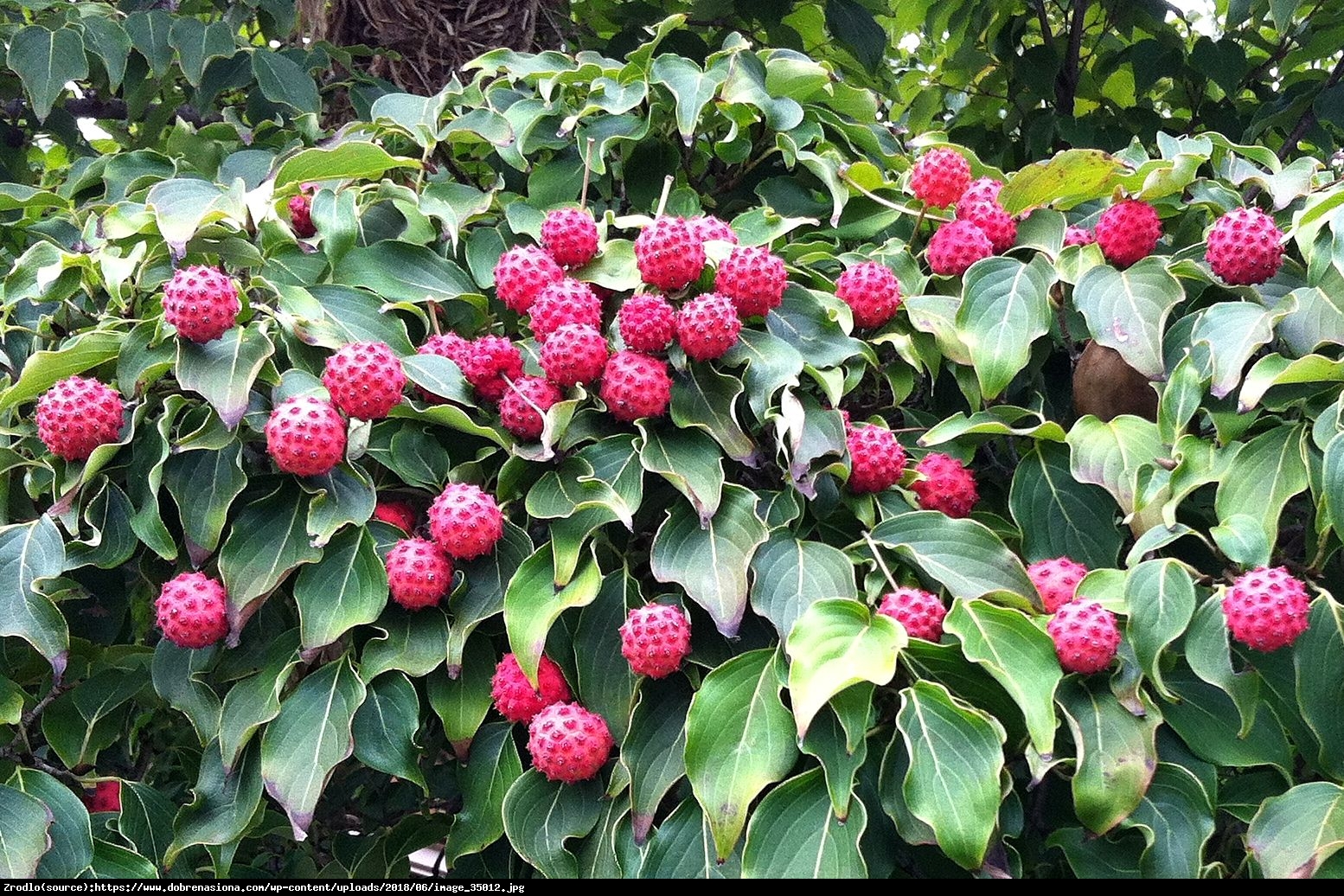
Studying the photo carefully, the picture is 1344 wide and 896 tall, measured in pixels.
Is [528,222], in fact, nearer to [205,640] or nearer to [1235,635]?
[205,640]

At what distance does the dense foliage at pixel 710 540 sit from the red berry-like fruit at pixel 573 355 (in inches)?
1.9

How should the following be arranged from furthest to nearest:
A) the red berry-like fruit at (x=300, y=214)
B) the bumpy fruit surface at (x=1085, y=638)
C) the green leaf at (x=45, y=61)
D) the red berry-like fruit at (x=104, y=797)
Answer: the green leaf at (x=45, y=61), the red berry-like fruit at (x=300, y=214), the red berry-like fruit at (x=104, y=797), the bumpy fruit surface at (x=1085, y=638)

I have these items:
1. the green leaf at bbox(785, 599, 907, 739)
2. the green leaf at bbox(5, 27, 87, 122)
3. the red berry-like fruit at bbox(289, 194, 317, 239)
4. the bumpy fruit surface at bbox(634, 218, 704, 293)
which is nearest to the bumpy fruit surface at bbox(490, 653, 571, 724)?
the green leaf at bbox(785, 599, 907, 739)

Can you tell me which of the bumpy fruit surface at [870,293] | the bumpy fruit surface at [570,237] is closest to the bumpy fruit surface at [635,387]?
the bumpy fruit surface at [570,237]

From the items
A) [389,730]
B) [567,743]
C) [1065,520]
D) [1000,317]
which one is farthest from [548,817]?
[1000,317]

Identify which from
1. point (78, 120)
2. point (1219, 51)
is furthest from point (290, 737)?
point (1219, 51)

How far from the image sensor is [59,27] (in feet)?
9.06

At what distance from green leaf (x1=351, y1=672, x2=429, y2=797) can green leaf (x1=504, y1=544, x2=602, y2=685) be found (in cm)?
16

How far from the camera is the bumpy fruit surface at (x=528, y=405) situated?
61.0 inches

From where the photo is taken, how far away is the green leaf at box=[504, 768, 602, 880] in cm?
142

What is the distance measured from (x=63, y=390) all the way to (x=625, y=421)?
72cm

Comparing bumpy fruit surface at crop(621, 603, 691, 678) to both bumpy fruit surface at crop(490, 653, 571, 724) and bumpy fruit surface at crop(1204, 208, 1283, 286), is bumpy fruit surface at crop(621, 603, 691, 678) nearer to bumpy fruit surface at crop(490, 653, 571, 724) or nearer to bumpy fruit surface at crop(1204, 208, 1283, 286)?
bumpy fruit surface at crop(490, 653, 571, 724)

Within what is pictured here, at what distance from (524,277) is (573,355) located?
22 centimetres

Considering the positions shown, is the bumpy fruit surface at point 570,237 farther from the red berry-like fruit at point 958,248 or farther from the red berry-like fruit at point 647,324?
the red berry-like fruit at point 958,248
